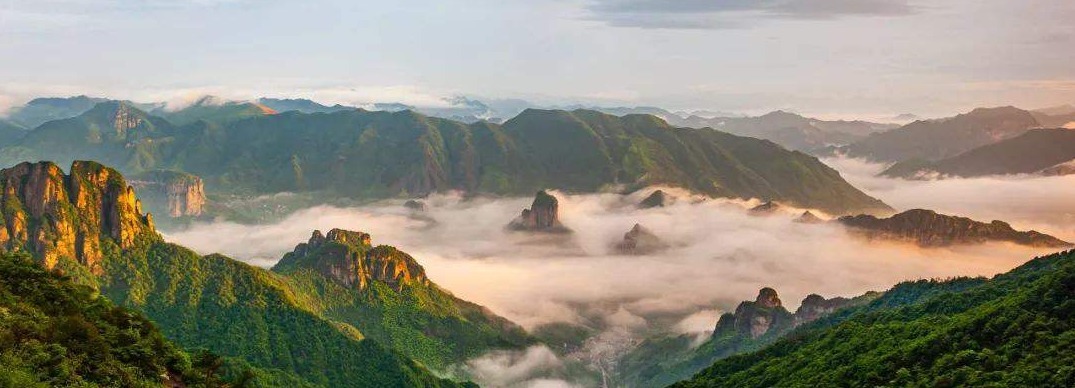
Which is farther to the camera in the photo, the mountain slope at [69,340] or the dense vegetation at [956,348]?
the dense vegetation at [956,348]

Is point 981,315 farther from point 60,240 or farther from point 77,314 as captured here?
point 60,240

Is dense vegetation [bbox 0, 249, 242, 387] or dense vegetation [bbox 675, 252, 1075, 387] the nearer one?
dense vegetation [bbox 0, 249, 242, 387]

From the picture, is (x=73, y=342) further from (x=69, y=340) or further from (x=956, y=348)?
(x=956, y=348)

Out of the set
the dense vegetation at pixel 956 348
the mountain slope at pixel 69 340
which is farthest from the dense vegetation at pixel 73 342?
the dense vegetation at pixel 956 348

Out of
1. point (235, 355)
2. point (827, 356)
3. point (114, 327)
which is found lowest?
point (235, 355)

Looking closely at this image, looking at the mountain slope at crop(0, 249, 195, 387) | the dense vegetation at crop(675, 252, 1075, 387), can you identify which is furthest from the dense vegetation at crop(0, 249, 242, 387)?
the dense vegetation at crop(675, 252, 1075, 387)

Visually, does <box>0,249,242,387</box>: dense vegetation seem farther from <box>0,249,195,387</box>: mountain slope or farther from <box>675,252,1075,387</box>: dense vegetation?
<box>675,252,1075,387</box>: dense vegetation

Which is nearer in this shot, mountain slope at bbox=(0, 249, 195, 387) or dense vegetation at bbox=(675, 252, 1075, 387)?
mountain slope at bbox=(0, 249, 195, 387)

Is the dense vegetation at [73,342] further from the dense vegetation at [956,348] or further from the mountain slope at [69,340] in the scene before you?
the dense vegetation at [956,348]

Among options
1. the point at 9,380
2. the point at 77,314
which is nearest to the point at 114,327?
the point at 77,314
